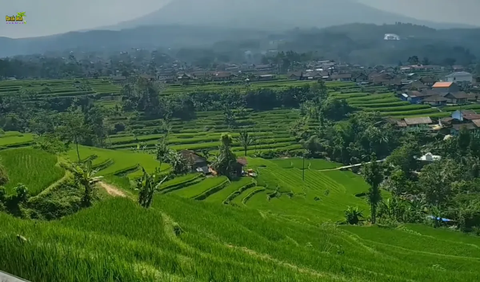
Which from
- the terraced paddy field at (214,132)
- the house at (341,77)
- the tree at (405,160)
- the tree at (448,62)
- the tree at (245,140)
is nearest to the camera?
the tree at (405,160)

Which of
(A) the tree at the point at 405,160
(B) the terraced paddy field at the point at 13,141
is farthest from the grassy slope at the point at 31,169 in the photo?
(A) the tree at the point at 405,160

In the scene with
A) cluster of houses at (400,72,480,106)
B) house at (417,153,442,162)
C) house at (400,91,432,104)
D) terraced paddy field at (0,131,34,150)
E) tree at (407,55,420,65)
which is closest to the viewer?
terraced paddy field at (0,131,34,150)

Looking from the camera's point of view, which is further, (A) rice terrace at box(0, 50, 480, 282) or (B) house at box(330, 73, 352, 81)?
(B) house at box(330, 73, 352, 81)

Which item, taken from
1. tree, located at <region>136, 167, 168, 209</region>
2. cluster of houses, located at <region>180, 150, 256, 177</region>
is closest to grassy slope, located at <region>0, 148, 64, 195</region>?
tree, located at <region>136, 167, 168, 209</region>

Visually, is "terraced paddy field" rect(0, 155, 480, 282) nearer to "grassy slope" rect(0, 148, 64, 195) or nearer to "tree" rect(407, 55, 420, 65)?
"grassy slope" rect(0, 148, 64, 195)

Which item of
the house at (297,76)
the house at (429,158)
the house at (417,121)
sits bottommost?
the house at (429,158)

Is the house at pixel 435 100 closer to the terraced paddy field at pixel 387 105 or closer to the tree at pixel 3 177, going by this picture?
the terraced paddy field at pixel 387 105
